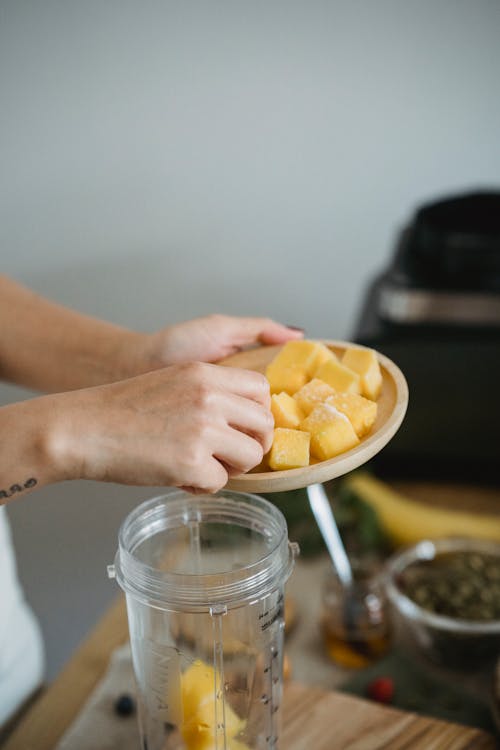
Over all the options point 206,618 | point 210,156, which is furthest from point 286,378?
point 210,156

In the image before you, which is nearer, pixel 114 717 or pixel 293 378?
pixel 293 378

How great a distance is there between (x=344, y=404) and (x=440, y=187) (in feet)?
4.16

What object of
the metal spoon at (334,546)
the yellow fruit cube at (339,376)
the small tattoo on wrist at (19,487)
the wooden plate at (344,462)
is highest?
the yellow fruit cube at (339,376)

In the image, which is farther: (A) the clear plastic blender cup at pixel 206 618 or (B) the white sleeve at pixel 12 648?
(B) the white sleeve at pixel 12 648

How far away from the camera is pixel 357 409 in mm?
725

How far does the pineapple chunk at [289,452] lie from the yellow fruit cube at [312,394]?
7cm

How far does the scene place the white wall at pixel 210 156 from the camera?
167cm

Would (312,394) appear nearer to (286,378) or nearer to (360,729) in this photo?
(286,378)

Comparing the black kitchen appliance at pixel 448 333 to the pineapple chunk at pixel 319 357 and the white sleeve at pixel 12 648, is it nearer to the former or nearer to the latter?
the pineapple chunk at pixel 319 357

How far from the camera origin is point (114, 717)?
3.06ft

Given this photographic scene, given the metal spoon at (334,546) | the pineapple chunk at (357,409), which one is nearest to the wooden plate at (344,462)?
the pineapple chunk at (357,409)

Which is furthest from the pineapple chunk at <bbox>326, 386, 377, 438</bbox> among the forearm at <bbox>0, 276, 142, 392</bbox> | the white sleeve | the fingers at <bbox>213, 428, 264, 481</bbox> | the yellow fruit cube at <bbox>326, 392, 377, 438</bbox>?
the white sleeve

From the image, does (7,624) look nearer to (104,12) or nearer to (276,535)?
(276,535)

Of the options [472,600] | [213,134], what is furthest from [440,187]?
[472,600]
